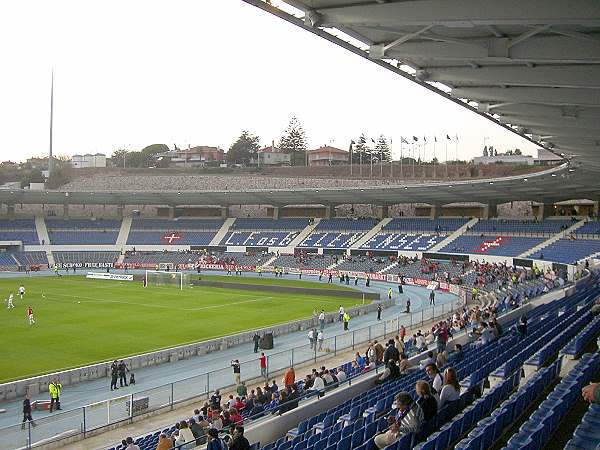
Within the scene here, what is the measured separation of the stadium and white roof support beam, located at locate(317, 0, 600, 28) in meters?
0.03

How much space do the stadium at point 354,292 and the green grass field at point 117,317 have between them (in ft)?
0.69

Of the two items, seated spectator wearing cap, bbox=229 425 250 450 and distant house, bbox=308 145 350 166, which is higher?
distant house, bbox=308 145 350 166

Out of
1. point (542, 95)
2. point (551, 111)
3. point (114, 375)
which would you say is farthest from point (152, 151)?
point (542, 95)

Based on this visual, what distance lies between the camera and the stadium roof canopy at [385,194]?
5131 cm

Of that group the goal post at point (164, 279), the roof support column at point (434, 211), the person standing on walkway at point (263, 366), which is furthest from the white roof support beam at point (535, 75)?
the roof support column at point (434, 211)

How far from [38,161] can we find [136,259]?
101m

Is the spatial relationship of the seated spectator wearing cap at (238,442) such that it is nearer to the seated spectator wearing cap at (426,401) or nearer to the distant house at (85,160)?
the seated spectator wearing cap at (426,401)

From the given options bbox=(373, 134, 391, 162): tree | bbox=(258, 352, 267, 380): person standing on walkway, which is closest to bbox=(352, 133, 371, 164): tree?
bbox=(373, 134, 391, 162): tree

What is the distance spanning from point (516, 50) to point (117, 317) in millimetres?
30642

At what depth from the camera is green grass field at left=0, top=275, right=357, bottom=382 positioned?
27.4 meters

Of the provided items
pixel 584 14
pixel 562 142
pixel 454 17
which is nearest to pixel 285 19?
pixel 454 17

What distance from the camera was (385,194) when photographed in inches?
2653

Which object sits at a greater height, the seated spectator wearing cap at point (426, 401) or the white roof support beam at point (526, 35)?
the white roof support beam at point (526, 35)

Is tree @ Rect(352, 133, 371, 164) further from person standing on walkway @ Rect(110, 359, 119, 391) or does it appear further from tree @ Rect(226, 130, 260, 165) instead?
person standing on walkway @ Rect(110, 359, 119, 391)
